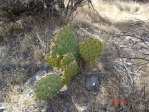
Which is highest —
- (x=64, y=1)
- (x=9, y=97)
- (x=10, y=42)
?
(x=64, y=1)

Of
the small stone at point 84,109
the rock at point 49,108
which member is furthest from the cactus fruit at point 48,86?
the small stone at point 84,109

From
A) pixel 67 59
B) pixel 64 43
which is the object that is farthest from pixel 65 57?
pixel 64 43

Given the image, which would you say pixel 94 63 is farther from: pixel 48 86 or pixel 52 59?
pixel 48 86

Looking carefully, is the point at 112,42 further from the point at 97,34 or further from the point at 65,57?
the point at 65,57

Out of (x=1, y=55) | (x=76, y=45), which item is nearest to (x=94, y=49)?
(x=76, y=45)

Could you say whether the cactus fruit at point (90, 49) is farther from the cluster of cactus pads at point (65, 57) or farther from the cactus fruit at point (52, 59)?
the cactus fruit at point (52, 59)

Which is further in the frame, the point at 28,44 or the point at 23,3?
the point at 23,3

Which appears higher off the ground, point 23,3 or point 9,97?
point 23,3
